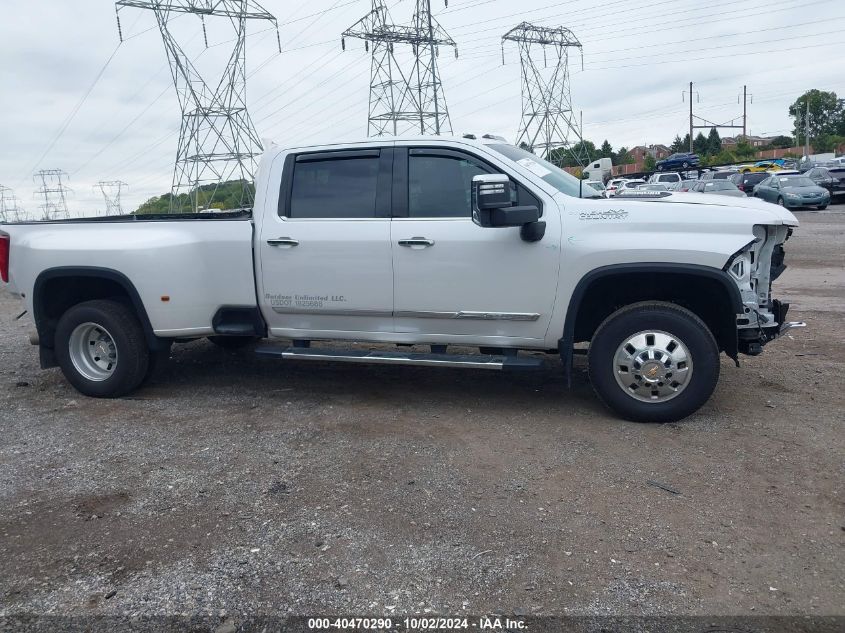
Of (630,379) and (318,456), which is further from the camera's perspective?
(630,379)

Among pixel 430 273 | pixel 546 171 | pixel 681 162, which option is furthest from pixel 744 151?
pixel 430 273

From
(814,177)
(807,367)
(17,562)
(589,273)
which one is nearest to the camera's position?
(17,562)

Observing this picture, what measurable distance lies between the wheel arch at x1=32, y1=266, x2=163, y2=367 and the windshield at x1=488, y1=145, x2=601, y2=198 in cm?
300

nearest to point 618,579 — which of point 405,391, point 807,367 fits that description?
point 405,391

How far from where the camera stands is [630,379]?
4.88 meters

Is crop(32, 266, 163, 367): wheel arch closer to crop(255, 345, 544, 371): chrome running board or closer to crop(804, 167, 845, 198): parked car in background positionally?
crop(255, 345, 544, 371): chrome running board

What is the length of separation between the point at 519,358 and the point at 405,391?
3.92ft

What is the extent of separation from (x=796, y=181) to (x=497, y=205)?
2542 cm

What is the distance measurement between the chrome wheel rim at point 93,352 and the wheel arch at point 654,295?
3633mm

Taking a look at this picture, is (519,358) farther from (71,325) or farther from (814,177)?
(814,177)

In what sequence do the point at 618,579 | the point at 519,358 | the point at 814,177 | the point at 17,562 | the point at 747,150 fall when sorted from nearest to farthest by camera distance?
1. the point at 618,579
2. the point at 17,562
3. the point at 519,358
4. the point at 814,177
5. the point at 747,150

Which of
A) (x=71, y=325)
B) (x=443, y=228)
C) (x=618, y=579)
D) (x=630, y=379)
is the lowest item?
(x=618, y=579)

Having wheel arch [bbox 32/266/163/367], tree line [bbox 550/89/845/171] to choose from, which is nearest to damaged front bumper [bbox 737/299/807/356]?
wheel arch [bbox 32/266/163/367]

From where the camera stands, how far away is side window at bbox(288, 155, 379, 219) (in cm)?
538
